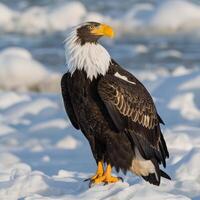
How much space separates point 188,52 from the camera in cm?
1702

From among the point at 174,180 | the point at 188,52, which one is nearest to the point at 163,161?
the point at 174,180

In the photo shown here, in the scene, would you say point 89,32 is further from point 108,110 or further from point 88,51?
point 108,110

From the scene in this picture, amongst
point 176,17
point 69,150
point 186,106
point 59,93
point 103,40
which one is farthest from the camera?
point 176,17

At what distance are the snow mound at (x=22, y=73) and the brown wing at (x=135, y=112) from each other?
7.01 m

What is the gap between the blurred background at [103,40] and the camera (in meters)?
14.9

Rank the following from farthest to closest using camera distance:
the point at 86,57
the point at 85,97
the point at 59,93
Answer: the point at 59,93, the point at 86,57, the point at 85,97

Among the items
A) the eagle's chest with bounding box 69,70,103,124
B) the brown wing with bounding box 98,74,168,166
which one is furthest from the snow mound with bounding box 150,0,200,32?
the eagle's chest with bounding box 69,70,103,124

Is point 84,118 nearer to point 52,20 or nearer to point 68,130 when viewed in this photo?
point 68,130

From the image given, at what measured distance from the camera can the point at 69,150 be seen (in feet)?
32.4

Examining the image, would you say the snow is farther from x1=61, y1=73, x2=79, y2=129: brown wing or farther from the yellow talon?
the yellow talon

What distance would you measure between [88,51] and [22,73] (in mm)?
8008

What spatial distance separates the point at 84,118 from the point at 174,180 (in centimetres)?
86

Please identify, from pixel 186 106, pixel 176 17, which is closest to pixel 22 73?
pixel 186 106

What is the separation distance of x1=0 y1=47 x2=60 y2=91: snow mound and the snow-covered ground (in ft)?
2.97
